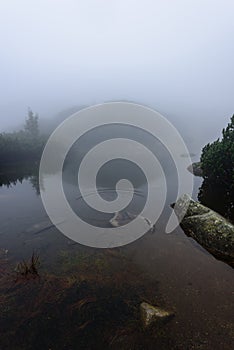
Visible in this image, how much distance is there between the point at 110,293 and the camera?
444 inches

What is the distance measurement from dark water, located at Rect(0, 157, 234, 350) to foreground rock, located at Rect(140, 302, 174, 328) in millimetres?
216

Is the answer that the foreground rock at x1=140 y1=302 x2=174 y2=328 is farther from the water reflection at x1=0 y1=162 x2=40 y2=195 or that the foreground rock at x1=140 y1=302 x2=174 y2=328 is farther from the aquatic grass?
the water reflection at x1=0 y1=162 x2=40 y2=195

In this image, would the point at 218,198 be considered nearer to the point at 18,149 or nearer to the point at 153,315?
the point at 153,315

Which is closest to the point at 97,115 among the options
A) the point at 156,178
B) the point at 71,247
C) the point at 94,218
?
the point at 156,178

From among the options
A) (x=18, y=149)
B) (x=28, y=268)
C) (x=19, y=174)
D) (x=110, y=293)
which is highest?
(x=18, y=149)

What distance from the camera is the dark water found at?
8767 mm

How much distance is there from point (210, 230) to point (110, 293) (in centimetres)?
833

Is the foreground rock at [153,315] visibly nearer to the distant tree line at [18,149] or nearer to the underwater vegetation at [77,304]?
the underwater vegetation at [77,304]

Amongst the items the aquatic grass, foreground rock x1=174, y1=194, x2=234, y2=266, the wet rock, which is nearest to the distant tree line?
the wet rock

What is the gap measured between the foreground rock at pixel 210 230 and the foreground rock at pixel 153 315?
20.2 ft

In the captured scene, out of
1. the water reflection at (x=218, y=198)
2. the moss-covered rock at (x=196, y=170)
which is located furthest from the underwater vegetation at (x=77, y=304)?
the moss-covered rock at (x=196, y=170)

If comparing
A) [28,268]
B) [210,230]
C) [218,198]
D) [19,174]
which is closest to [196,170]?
[218,198]

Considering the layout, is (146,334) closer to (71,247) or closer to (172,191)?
(71,247)

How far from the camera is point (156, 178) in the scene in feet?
114
